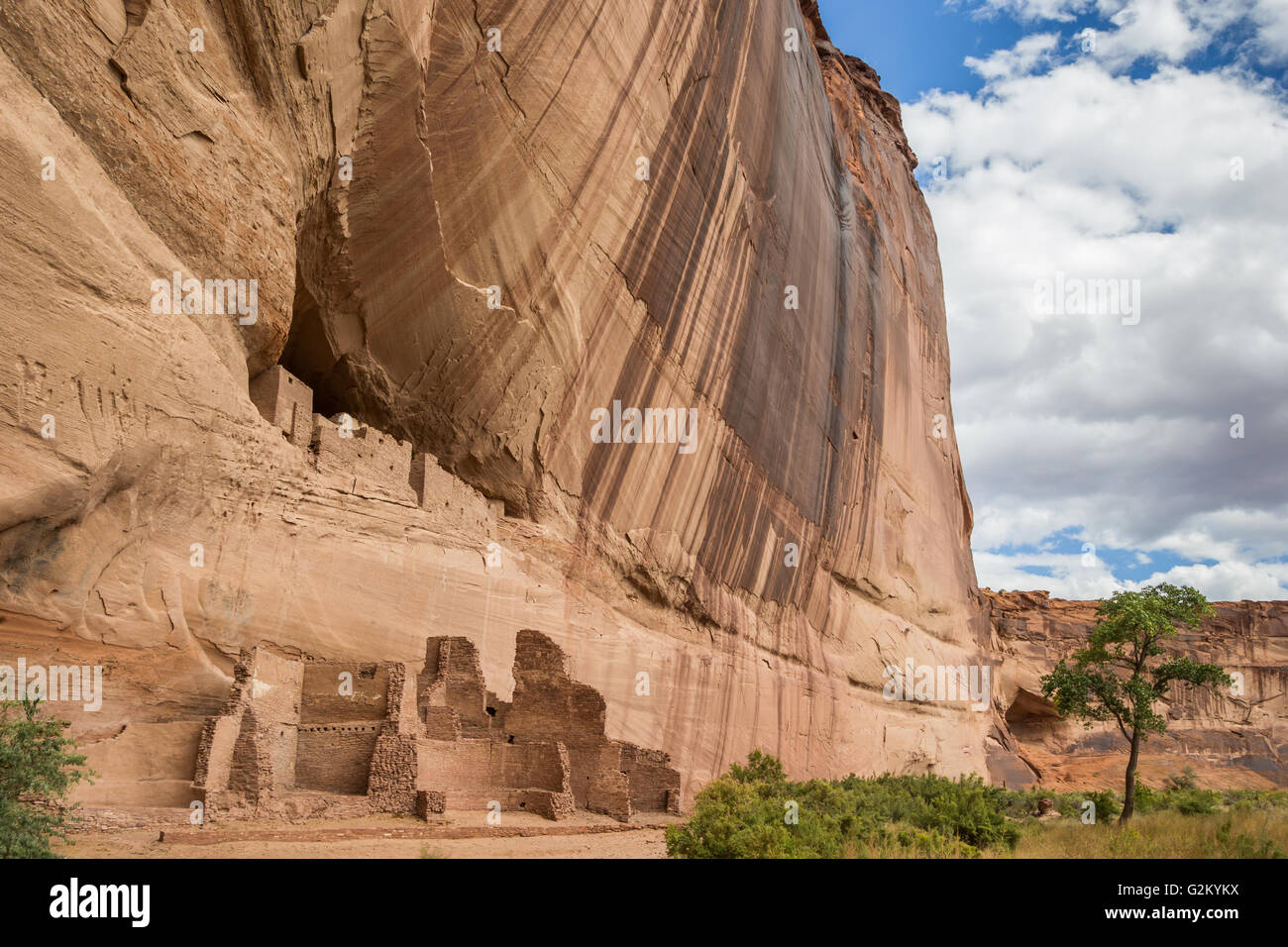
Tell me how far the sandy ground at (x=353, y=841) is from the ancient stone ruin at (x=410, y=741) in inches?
19.8

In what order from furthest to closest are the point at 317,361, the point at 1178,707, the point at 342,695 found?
the point at 1178,707
the point at 317,361
the point at 342,695

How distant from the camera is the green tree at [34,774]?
9.01m

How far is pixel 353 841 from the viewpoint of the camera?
36.2 ft

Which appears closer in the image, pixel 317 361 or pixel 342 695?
pixel 342 695

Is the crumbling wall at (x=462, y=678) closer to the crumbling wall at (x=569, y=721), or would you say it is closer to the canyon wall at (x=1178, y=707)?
the crumbling wall at (x=569, y=721)

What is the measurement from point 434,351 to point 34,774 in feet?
34.3

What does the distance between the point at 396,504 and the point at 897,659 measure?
24426 millimetres

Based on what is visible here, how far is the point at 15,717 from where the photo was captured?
34.6 ft

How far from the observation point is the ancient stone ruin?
12.0 meters

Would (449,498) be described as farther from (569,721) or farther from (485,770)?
(485,770)

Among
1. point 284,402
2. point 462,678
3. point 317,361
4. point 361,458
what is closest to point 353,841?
point 462,678

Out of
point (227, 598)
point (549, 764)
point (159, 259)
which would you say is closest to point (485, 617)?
point (549, 764)
